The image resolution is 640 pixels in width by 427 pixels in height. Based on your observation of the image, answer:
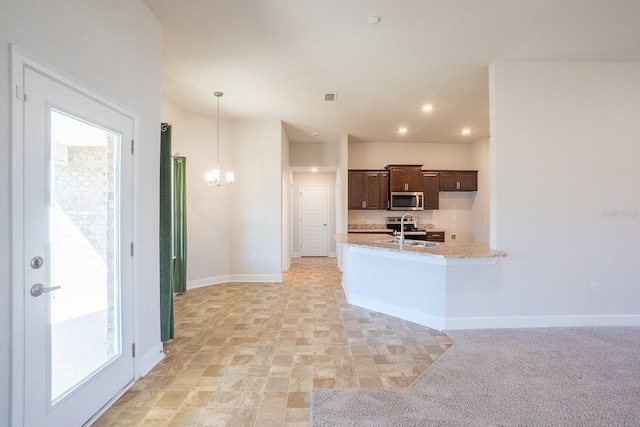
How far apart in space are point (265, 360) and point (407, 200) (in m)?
5.12

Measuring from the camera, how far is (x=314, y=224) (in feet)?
28.3

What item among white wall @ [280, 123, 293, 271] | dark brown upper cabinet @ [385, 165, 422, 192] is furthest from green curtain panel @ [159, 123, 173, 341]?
dark brown upper cabinet @ [385, 165, 422, 192]

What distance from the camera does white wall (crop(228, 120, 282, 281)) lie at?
18.0 ft

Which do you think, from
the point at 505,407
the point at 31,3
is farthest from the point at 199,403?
the point at 31,3

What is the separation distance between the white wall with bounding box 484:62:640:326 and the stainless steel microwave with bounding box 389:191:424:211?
11.1 ft

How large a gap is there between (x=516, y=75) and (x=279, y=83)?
2827mm

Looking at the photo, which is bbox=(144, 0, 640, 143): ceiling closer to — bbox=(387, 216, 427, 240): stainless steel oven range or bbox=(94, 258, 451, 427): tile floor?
bbox=(387, 216, 427, 240): stainless steel oven range

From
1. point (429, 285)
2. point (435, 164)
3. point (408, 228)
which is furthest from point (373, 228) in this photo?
point (429, 285)

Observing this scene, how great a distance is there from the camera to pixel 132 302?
2291mm

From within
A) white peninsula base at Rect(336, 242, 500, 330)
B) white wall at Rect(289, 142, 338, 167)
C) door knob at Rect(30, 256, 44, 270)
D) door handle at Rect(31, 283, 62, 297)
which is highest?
white wall at Rect(289, 142, 338, 167)

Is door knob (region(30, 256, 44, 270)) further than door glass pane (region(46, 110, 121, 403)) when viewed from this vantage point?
No

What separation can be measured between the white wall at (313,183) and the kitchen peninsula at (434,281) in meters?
4.66

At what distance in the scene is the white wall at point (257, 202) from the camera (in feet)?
18.0

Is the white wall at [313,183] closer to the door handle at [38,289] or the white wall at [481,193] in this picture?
the white wall at [481,193]
